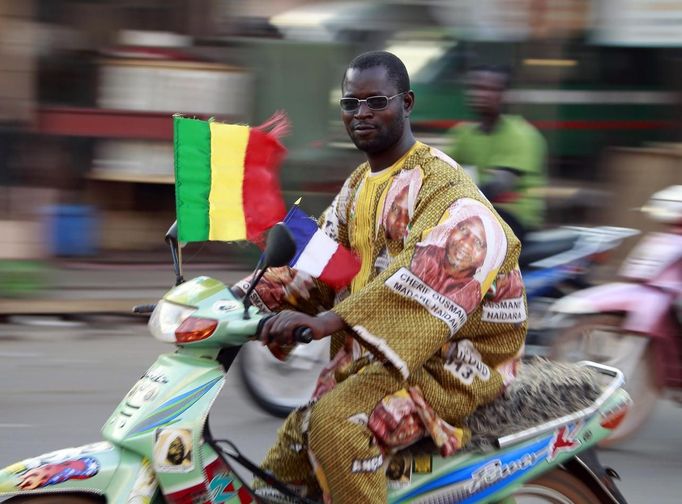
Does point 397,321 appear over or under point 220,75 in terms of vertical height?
over

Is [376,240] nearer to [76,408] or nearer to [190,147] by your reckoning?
[190,147]

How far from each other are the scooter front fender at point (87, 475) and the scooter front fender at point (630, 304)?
10.0 ft

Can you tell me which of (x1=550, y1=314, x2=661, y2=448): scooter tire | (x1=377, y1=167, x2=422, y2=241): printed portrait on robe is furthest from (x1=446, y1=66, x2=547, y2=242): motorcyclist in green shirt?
(x1=377, y1=167, x2=422, y2=241): printed portrait on robe

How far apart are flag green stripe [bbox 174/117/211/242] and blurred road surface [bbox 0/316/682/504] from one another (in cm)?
228

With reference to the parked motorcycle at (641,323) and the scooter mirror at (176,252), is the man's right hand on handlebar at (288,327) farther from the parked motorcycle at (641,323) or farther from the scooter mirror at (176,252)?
the parked motorcycle at (641,323)

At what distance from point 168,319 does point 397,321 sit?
568 millimetres

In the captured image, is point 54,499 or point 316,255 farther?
point 316,255

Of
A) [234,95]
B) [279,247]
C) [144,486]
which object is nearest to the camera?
[279,247]

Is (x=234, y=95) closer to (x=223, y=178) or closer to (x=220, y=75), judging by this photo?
(x=220, y=75)

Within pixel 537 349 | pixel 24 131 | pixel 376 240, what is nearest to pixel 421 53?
pixel 24 131

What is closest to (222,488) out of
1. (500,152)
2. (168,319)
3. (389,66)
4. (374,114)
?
(168,319)

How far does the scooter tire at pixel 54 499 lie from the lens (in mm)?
3066

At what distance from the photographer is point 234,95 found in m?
9.49

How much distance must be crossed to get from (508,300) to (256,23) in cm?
660
